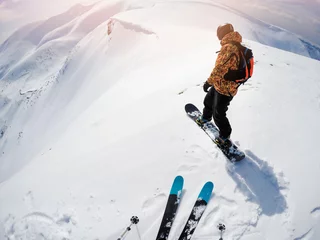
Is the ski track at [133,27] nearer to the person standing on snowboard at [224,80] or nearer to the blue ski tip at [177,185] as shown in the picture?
the person standing on snowboard at [224,80]

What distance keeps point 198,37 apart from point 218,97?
1338 centimetres

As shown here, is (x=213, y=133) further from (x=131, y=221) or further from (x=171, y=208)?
(x=131, y=221)

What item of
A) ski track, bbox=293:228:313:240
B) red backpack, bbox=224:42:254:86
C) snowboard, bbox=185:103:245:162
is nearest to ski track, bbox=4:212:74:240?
snowboard, bbox=185:103:245:162

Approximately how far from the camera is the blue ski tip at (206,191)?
4418 mm

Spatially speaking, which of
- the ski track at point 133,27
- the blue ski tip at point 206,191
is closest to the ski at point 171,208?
the blue ski tip at point 206,191

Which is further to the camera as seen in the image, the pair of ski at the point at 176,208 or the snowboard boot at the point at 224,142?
the snowboard boot at the point at 224,142

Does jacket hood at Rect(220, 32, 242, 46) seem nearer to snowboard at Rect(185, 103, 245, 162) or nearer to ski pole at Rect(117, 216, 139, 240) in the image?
snowboard at Rect(185, 103, 245, 162)

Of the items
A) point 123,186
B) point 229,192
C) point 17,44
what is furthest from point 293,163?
point 17,44

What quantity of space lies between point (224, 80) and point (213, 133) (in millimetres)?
1591

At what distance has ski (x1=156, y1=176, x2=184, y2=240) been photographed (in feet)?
13.4

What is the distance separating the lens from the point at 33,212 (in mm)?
5082

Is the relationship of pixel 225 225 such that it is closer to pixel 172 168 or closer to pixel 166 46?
pixel 172 168

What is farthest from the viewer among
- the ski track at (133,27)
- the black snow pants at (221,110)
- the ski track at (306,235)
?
the ski track at (133,27)

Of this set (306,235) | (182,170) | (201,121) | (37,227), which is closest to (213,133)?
(201,121)
